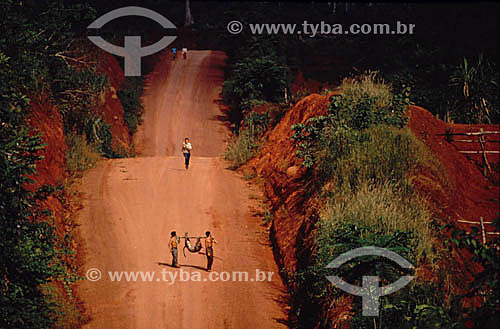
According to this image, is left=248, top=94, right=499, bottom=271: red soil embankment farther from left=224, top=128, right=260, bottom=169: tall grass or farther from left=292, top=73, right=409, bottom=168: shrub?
left=224, top=128, right=260, bottom=169: tall grass

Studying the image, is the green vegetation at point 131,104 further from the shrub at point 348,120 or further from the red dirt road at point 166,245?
the shrub at point 348,120

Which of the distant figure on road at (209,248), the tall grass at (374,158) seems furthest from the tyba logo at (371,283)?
the distant figure on road at (209,248)

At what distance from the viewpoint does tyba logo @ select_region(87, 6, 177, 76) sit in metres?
38.3

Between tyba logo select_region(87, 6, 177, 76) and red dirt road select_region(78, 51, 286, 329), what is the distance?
1778cm

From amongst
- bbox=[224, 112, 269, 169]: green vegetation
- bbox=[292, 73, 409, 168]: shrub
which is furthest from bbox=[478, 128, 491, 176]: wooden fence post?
bbox=[224, 112, 269, 169]: green vegetation

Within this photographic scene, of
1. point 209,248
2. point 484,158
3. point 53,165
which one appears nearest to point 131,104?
point 53,165

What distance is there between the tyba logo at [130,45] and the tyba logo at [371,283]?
29.1 meters

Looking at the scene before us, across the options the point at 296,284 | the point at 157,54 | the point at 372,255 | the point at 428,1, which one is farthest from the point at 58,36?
the point at 157,54

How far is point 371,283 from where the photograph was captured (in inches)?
396

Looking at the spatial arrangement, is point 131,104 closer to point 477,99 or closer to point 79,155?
point 79,155

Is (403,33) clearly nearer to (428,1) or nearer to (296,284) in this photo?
(428,1)

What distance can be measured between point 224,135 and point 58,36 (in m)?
12.7

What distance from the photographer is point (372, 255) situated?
33.4ft

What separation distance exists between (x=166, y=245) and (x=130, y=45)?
3137 centimetres
